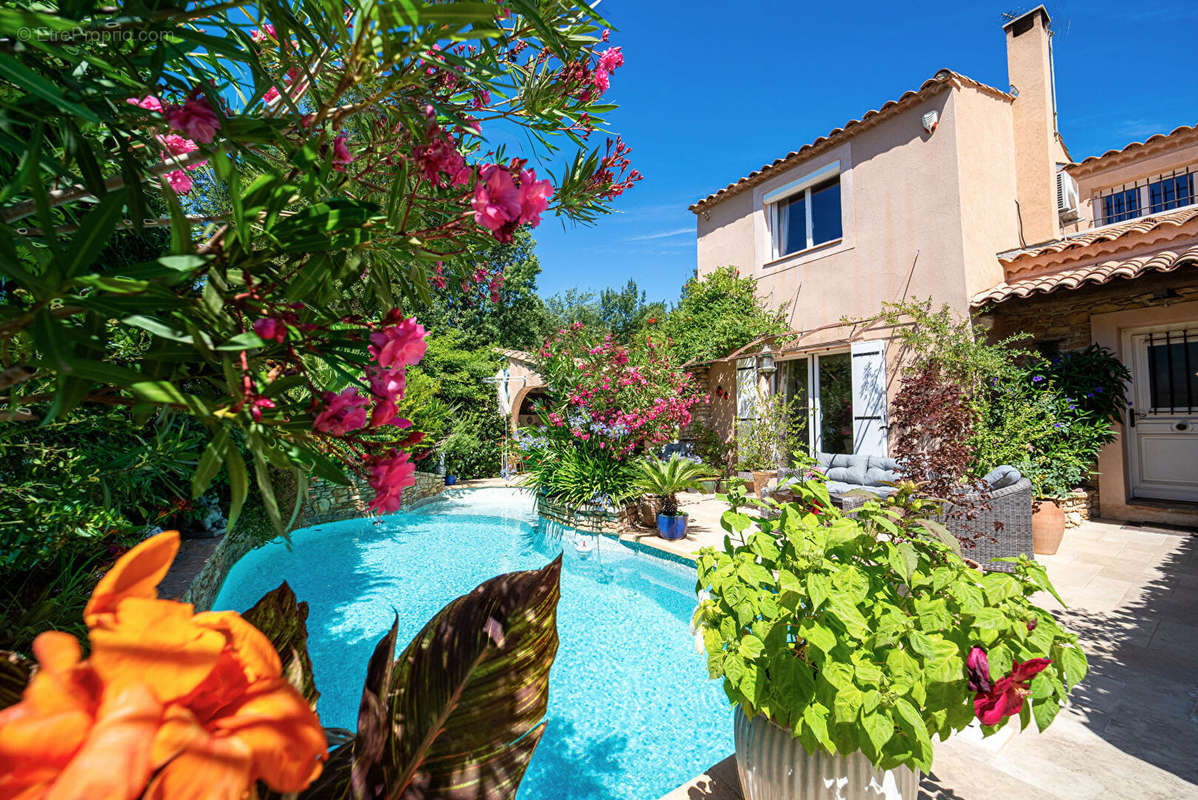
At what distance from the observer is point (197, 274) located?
2.63 ft

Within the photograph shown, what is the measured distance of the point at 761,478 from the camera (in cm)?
934

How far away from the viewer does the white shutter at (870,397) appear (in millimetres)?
8227

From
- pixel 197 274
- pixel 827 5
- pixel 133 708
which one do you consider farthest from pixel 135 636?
pixel 827 5

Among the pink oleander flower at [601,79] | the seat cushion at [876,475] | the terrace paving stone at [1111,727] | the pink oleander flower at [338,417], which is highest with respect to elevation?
the pink oleander flower at [601,79]

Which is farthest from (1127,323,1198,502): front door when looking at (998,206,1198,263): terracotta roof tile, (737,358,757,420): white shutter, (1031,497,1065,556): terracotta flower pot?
(737,358,757,420): white shutter

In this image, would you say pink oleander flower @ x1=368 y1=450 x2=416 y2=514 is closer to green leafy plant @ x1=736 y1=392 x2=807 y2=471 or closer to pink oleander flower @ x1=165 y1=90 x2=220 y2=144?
pink oleander flower @ x1=165 y1=90 x2=220 y2=144

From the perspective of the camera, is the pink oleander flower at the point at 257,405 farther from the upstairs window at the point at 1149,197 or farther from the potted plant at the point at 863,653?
the upstairs window at the point at 1149,197

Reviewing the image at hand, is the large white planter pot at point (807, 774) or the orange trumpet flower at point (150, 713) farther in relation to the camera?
the large white planter pot at point (807, 774)

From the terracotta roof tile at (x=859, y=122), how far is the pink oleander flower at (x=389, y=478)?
390 inches

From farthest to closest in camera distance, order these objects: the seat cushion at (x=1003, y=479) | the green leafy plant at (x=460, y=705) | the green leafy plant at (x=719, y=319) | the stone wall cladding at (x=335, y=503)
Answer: the green leafy plant at (x=719, y=319), the stone wall cladding at (x=335, y=503), the seat cushion at (x=1003, y=479), the green leafy plant at (x=460, y=705)

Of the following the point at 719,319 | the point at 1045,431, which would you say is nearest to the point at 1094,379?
the point at 1045,431

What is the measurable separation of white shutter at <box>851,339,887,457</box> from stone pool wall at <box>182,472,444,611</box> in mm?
7693

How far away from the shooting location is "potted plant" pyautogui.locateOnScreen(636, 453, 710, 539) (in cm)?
684

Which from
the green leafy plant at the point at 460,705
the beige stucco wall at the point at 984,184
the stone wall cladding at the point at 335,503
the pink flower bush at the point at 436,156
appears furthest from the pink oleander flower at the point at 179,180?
the beige stucco wall at the point at 984,184
